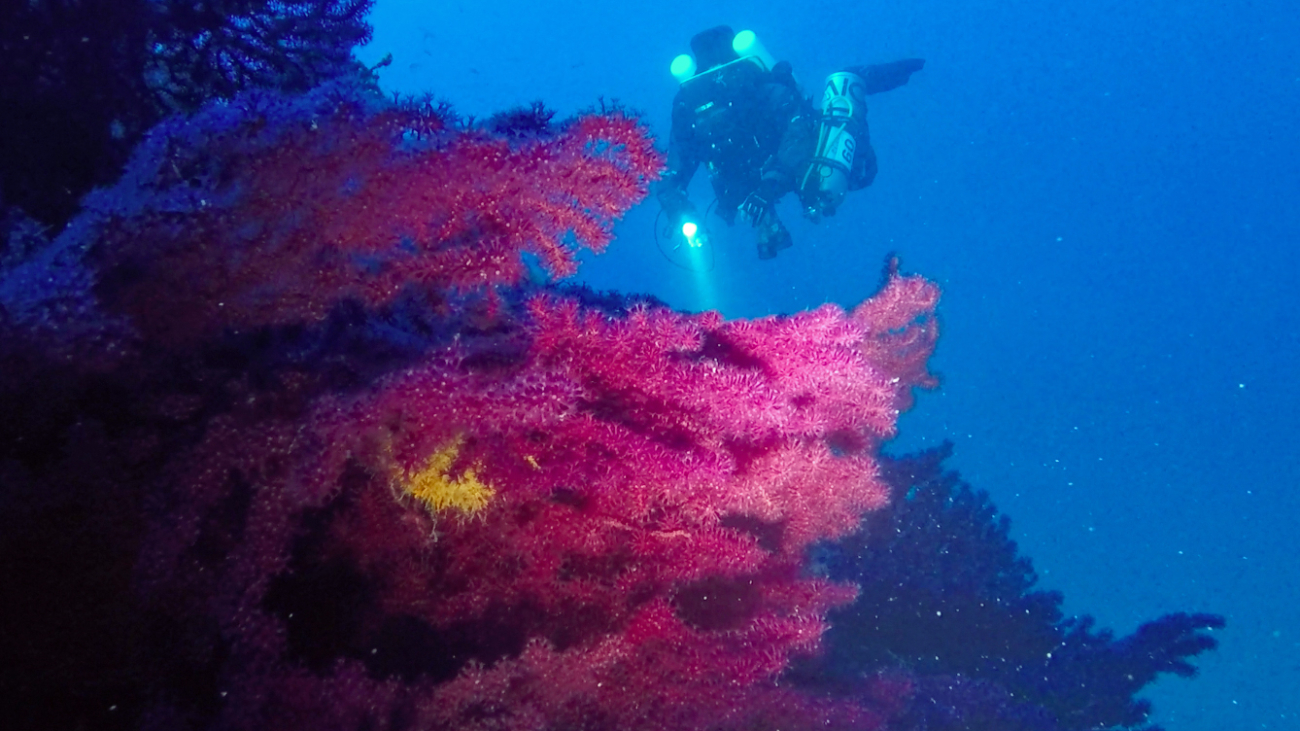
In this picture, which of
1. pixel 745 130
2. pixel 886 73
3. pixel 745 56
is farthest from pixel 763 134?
pixel 886 73

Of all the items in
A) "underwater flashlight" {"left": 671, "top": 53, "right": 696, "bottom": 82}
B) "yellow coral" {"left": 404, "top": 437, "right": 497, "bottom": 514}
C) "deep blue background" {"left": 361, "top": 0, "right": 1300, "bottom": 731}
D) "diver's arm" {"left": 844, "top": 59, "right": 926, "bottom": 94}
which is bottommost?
"yellow coral" {"left": 404, "top": 437, "right": 497, "bottom": 514}

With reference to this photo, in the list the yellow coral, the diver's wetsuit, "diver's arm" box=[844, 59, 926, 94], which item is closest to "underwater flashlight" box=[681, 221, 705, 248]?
the diver's wetsuit

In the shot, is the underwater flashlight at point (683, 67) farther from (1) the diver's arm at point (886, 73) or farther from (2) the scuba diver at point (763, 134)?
(1) the diver's arm at point (886, 73)

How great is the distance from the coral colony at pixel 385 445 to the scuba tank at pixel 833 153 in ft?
25.0

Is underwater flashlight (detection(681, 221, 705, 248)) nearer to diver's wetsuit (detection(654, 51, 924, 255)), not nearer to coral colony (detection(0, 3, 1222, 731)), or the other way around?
diver's wetsuit (detection(654, 51, 924, 255))

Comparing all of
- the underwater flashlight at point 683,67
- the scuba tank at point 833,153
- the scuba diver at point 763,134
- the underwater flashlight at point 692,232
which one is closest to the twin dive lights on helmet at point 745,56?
the scuba diver at point 763,134

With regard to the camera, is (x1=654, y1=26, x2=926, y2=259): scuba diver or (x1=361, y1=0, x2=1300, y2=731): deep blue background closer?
(x1=654, y1=26, x2=926, y2=259): scuba diver

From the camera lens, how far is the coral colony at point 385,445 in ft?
6.86

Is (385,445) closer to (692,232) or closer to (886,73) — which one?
(692,232)

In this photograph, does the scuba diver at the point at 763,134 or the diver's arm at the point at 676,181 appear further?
the diver's arm at the point at 676,181

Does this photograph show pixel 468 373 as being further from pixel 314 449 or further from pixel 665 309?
pixel 665 309

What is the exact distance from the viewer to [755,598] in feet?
9.98

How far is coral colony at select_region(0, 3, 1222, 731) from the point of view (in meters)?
2.09

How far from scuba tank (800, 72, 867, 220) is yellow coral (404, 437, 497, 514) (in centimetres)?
867
